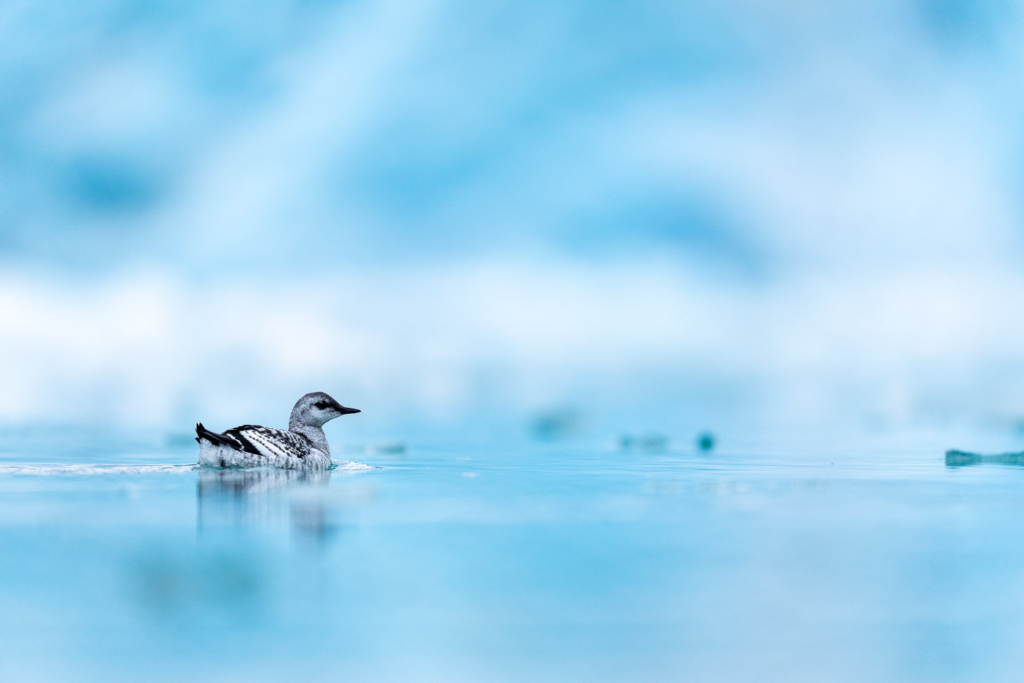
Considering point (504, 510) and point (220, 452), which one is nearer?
point (504, 510)

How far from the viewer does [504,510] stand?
21.9ft

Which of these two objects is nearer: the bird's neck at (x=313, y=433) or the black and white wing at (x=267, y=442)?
the black and white wing at (x=267, y=442)

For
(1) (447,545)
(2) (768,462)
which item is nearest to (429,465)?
(2) (768,462)

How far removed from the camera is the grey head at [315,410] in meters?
11.0

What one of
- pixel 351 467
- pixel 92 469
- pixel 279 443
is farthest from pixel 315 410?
pixel 92 469

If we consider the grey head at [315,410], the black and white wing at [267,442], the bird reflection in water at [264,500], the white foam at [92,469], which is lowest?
the bird reflection in water at [264,500]

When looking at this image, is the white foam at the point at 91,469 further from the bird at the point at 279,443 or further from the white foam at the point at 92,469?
the bird at the point at 279,443

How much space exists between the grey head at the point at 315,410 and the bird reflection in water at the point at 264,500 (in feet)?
3.94

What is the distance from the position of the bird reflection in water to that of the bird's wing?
215mm

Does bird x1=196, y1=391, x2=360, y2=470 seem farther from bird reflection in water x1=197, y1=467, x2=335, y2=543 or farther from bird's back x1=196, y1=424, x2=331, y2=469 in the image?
bird reflection in water x1=197, y1=467, x2=335, y2=543

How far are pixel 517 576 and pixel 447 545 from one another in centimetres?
87

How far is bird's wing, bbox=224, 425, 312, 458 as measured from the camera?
966cm

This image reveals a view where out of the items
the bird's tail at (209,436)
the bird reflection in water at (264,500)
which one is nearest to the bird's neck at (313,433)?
the bird reflection in water at (264,500)

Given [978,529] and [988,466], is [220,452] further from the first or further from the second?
[988,466]
